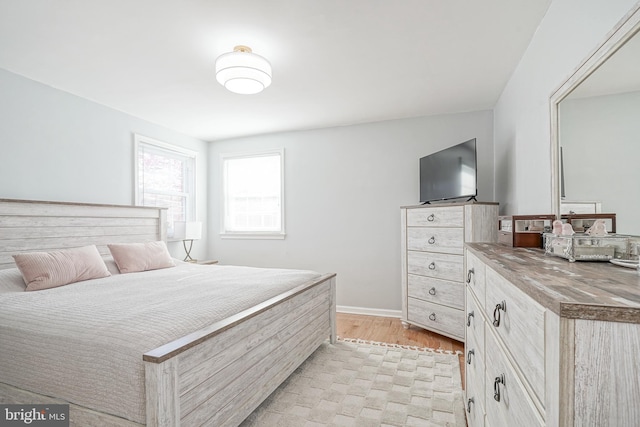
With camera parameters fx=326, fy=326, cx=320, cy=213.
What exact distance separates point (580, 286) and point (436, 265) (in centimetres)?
257

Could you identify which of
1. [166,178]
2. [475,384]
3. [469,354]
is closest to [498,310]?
[475,384]

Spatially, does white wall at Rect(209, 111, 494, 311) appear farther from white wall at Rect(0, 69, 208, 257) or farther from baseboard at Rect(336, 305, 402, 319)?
white wall at Rect(0, 69, 208, 257)

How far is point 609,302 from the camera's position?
0.57m

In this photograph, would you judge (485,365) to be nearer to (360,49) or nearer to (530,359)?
(530,359)

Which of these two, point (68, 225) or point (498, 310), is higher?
point (68, 225)

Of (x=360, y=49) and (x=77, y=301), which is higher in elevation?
(x=360, y=49)

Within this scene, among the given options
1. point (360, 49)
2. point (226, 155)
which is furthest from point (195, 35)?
point (226, 155)

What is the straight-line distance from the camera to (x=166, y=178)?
4.32 meters

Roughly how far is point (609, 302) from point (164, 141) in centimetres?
452

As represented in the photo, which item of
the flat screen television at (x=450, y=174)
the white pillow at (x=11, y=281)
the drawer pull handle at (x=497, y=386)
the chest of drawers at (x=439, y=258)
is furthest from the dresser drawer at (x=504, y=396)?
the white pillow at (x=11, y=281)

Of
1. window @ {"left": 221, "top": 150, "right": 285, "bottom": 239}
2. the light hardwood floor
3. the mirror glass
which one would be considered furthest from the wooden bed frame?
the mirror glass

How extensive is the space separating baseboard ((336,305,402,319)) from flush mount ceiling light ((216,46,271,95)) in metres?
2.88

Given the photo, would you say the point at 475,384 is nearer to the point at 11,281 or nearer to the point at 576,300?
the point at 576,300

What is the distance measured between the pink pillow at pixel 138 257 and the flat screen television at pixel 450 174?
9.32 feet
